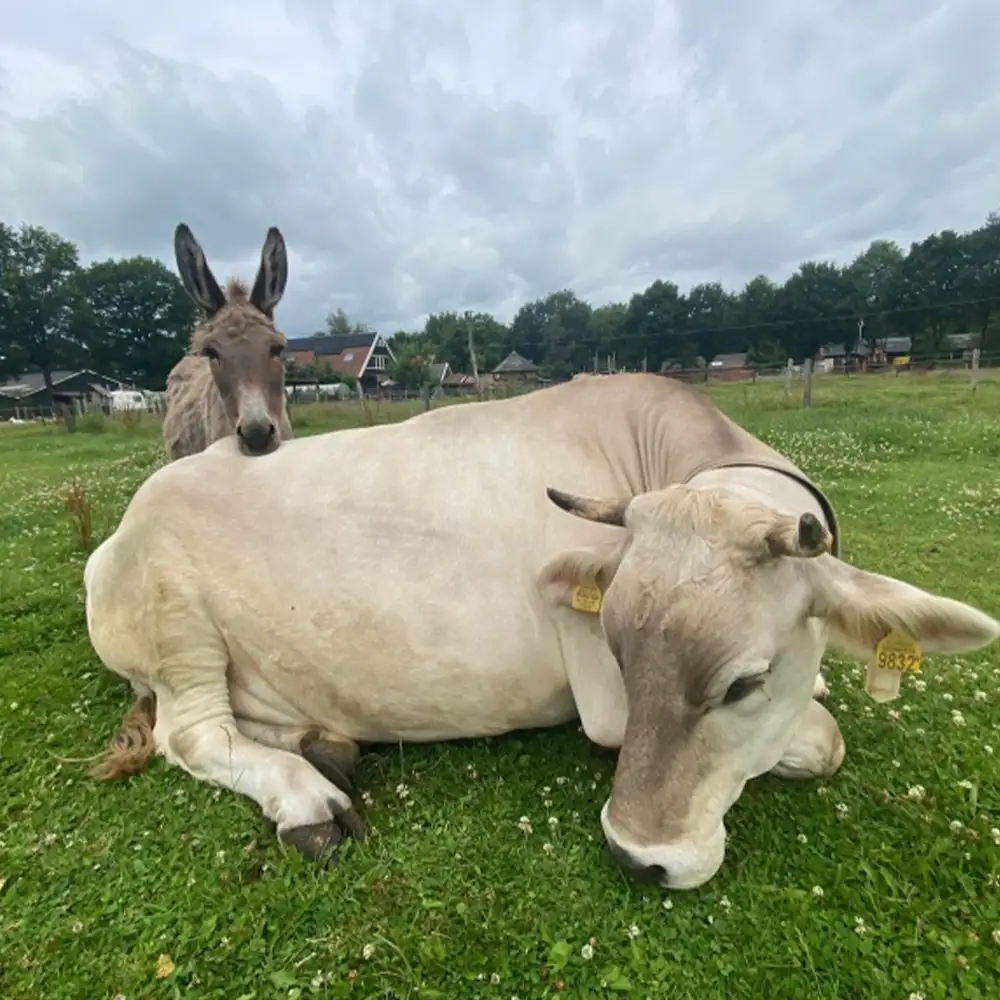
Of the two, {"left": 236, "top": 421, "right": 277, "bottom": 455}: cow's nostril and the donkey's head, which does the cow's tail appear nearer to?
{"left": 236, "top": 421, "right": 277, "bottom": 455}: cow's nostril

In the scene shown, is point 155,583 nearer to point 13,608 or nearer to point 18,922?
point 18,922

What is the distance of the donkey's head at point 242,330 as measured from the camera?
5938mm

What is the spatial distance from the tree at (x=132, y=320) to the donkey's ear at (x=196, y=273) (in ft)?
195

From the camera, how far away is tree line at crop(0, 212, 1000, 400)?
60.7 metres

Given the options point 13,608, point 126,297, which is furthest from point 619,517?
point 126,297

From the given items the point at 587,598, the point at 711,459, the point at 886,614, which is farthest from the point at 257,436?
the point at 886,614

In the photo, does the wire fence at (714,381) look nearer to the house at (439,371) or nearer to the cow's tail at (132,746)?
the cow's tail at (132,746)

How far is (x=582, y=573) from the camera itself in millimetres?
2994

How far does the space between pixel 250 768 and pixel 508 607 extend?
4.75 ft

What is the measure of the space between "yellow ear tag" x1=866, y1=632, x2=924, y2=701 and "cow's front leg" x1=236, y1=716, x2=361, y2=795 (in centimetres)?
236

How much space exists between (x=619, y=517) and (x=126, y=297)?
70326mm

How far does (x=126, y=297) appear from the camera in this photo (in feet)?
203

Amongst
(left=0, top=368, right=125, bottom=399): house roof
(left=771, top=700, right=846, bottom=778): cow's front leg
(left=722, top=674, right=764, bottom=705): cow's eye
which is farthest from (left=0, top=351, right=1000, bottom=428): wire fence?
(left=0, top=368, right=125, bottom=399): house roof

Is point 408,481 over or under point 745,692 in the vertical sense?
over
